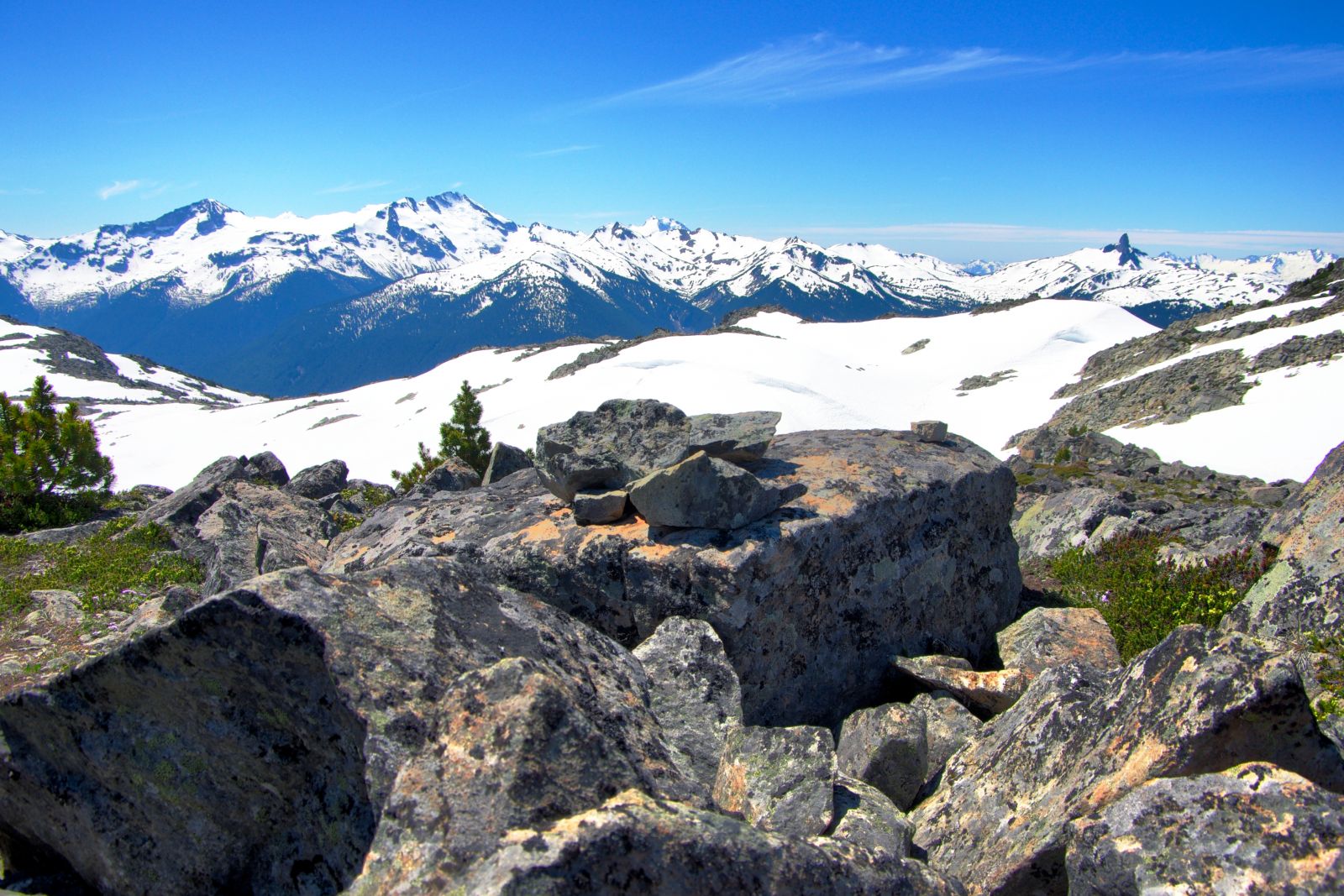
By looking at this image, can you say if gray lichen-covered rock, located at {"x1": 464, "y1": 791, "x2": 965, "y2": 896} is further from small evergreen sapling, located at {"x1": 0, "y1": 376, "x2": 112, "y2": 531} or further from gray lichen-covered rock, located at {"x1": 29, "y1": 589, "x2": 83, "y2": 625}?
small evergreen sapling, located at {"x1": 0, "y1": 376, "x2": 112, "y2": 531}

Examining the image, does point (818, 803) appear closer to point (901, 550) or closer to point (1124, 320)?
point (901, 550)

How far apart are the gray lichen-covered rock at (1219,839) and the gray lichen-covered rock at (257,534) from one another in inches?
351

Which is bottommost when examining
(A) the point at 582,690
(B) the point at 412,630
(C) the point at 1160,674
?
(C) the point at 1160,674

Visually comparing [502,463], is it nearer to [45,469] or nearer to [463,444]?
[463,444]

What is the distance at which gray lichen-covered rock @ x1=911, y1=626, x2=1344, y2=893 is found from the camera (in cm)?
390

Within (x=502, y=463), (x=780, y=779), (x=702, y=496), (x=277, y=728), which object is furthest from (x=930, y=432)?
(x=277, y=728)

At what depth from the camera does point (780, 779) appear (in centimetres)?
471

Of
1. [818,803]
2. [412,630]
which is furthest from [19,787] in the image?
[818,803]

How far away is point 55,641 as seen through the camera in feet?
35.5

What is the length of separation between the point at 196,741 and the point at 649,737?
8.82ft

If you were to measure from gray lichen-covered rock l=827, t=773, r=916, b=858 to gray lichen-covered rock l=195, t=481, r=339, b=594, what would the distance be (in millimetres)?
7377

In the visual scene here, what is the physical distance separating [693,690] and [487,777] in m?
2.72

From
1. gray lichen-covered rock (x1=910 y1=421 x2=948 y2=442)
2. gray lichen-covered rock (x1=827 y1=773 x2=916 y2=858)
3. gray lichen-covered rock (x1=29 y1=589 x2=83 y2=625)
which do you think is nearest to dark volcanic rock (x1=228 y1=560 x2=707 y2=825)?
gray lichen-covered rock (x1=827 y1=773 x2=916 y2=858)

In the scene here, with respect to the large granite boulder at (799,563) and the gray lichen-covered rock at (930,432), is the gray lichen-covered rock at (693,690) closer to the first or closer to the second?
the large granite boulder at (799,563)
